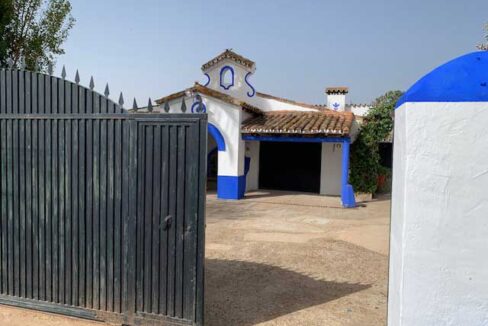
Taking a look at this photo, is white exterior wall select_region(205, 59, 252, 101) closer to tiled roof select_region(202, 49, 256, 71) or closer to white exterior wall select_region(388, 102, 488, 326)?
tiled roof select_region(202, 49, 256, 71)

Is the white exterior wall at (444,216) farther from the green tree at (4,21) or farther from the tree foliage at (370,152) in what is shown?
the green tree at (4,21)

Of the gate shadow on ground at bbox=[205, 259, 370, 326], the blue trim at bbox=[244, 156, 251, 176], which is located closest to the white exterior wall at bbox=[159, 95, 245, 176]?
the blue trim at bbox=[244, 156, 251, 176]

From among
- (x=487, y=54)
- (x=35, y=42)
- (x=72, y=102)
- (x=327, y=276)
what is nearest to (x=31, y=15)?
(x=35, y=42)

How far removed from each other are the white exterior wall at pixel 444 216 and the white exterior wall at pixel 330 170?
13.9m

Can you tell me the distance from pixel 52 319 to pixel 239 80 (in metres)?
13.8

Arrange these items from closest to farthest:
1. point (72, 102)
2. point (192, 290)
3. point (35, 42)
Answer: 1. point (192, 290)
2. point (72, 102)
3. point (35, 42)

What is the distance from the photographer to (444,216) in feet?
8.82

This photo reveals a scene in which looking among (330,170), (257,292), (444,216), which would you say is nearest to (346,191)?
(330,170)

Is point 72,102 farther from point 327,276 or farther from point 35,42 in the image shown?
point 35,42

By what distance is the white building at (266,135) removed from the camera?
48.4 feet

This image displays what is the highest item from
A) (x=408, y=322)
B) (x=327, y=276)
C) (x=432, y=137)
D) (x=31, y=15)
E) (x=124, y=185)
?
(x=31, y=15)

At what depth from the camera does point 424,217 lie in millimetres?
2729

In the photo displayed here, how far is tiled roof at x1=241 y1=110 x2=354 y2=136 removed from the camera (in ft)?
46.6

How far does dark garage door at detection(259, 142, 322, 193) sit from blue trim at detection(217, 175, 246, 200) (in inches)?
112
